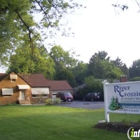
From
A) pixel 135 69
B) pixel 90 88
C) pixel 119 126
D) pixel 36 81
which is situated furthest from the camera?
pixel 135 69

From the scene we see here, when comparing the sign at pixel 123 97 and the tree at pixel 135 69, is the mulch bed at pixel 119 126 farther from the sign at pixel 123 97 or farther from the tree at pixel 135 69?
the tree at pixel 135 69

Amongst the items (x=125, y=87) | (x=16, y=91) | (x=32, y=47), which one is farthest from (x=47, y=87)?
(x=125, y=87)

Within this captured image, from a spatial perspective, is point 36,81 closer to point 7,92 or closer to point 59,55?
point 7,92

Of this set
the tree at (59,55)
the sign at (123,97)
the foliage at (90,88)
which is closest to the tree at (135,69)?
the foliage at (90,88)

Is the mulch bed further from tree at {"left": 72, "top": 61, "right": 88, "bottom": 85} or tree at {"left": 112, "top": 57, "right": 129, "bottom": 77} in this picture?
tree at {"left": 112, "top": 57, "right": 129, "bottom": 77}

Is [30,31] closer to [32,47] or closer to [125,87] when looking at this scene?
[32,47]

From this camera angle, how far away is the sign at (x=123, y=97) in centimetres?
1148

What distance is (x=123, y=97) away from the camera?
A: 12.0 metres

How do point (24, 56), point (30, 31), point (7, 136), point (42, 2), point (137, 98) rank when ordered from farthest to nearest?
point (24, 56), point (30, 31), point (42, 2), point (137, 98), point (7, 136)

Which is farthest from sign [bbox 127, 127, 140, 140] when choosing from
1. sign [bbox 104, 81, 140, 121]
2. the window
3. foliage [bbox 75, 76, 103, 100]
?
foliage [bbox 75, 76, 103, 100]

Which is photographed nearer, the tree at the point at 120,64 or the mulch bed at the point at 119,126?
the mulch bed at the point at 119,126

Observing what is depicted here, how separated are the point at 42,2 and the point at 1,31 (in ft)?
14.0

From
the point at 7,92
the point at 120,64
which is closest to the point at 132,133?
the point at 7,92

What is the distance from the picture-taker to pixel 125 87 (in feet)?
39.1
